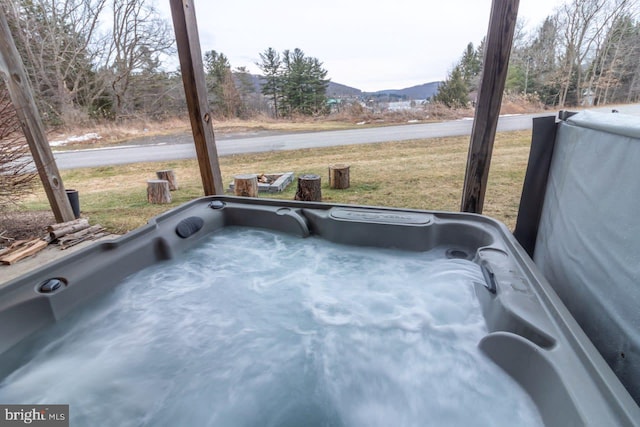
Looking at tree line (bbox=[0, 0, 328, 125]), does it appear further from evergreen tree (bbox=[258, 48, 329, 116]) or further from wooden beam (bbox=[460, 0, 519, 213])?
Result: wooden beam (bbox=[460, 0, 519, 213])

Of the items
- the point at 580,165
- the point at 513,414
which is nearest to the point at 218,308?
the point at 513,414

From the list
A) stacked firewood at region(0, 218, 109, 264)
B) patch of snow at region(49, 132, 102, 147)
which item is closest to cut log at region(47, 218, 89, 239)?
stacked firewood at region(0, 218, 109, 264)

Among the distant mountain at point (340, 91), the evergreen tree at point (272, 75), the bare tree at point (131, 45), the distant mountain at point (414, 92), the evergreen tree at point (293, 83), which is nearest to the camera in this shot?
the distant mountain at point (414, 92)

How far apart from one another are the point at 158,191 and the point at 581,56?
4.32 m

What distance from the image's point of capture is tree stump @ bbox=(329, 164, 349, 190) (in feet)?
11.5

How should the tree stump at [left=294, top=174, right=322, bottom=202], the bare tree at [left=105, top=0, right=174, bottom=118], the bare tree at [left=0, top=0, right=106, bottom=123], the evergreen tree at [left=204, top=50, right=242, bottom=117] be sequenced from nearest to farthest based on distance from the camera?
the tree stump at [left=294, top=174, right=322, bottom=202]
the bare tree at [left=0, top=0, right=106, bottom=123]
the bare tree at [left=105, top=0, right=174, bottom=118]
the evergreen tree at [left=204, top=50, right=242, bottom=117]

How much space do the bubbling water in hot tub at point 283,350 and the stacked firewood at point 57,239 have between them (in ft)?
4.24

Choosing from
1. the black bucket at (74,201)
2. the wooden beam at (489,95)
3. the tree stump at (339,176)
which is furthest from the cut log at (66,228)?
the wooden beam at (489,95)

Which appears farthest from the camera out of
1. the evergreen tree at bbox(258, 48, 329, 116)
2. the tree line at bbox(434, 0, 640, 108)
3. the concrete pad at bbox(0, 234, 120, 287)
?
the evergreen tree at bbox(258, 48, 329, 116)

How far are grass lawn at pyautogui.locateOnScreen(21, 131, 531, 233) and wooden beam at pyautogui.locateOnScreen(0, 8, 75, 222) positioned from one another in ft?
1.72

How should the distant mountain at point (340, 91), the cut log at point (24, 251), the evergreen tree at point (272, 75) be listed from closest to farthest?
1. the cut log at point (24, 251)
2. the distant mountain at point (340, 91)
3. the evergreen tree at point (272, 75)

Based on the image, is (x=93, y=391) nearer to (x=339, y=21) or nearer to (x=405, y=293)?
(x=405, y=293)

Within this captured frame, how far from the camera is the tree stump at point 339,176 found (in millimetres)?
3490

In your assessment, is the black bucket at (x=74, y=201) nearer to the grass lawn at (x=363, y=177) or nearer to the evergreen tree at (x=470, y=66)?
the grass lawn at (x=363, y=177)
